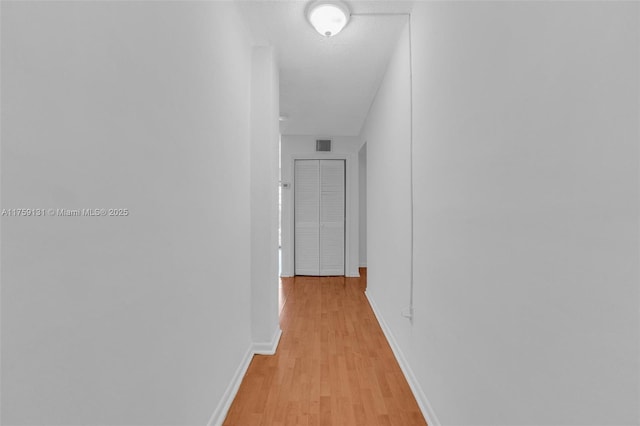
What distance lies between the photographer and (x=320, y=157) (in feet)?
18.3

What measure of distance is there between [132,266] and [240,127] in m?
1.49

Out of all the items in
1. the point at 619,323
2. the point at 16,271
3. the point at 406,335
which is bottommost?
the point at 406,335

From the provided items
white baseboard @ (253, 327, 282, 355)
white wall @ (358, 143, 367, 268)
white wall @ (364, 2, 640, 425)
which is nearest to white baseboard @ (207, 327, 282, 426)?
white baseboard @ (253, 327, 282, 355)

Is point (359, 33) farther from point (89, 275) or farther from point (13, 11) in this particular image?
point (89, 275)

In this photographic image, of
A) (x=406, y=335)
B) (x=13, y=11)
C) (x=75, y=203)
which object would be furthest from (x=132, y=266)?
(x=406, y=335)

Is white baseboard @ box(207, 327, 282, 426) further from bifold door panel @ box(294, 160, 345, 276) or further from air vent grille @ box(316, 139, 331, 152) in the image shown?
air vent grille @ box(316, 139, 331, 152)

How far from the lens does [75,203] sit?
767 millimetres

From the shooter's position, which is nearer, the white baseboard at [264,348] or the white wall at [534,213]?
the white wall at [534,213]

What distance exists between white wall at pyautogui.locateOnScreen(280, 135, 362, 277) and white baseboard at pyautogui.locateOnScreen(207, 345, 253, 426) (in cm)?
314

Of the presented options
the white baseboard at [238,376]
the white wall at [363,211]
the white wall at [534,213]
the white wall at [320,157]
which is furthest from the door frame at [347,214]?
the white wall at [534,213]

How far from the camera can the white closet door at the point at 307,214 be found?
558cm

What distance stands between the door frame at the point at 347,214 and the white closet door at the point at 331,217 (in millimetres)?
74

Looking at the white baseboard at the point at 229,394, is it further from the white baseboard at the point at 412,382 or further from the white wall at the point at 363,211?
the white wall at the point at 363,211

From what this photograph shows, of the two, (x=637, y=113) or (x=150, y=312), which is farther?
(x=150, y=312)
